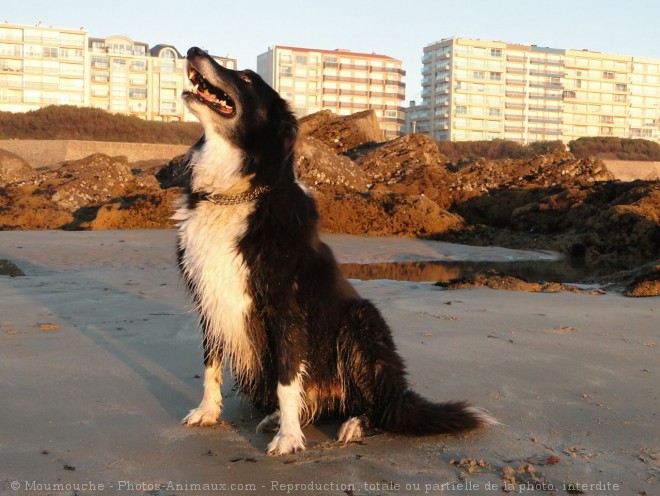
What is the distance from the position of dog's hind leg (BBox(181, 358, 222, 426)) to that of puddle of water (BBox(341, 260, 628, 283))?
634 centimetres

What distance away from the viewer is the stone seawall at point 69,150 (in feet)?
150

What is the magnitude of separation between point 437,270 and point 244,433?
8718 mm

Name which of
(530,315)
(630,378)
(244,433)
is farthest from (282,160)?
(530,315)

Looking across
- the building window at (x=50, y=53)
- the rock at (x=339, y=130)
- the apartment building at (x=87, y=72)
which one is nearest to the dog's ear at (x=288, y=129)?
the rock at (x=339, y=130)

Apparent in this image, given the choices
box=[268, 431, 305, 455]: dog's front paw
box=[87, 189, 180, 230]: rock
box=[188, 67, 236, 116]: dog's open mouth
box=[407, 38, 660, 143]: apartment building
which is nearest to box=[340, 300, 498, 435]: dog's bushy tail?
box=[268, 431, 305, 455]: dog's front paw

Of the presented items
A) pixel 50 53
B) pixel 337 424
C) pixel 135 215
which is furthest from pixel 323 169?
pixel 50 53

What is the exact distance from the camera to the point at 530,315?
6523 millimetres

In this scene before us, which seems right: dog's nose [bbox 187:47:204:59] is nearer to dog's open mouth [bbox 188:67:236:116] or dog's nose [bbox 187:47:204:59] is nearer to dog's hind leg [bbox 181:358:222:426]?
dog's open mouth [bbox 188:67:236:116]

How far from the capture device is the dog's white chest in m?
3.49

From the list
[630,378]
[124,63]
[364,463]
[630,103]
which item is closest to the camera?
[364,463]

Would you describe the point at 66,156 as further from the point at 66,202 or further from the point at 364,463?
the point at 364,463

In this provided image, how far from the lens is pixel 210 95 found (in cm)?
387

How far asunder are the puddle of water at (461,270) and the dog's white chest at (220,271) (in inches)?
255

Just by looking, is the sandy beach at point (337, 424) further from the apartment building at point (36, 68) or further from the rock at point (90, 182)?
the apartment building at point (36, 68)
